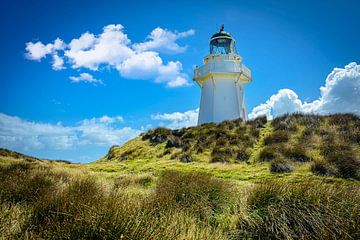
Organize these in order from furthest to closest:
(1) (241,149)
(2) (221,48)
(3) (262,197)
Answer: (2) (221,48), (1) (241,149), (3) (262,197)

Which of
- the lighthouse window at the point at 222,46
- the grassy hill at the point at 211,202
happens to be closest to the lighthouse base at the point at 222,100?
the lighthouse window at the point at 222,46

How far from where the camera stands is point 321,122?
720 inches

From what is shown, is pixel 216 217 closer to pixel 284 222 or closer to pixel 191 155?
pixel 284 222

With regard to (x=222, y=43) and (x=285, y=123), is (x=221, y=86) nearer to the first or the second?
(x=222, y=43)

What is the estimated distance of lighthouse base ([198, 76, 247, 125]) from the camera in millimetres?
25703

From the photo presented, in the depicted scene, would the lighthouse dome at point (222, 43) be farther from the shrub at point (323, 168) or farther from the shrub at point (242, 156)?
the shrub at point (323, 168)

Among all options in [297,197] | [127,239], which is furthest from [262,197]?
[127,239]

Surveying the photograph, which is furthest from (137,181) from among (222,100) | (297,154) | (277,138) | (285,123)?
(222,100)

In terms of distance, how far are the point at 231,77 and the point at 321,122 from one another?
9.59 metres

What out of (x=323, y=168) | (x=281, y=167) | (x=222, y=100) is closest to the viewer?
(x=323, y=168)

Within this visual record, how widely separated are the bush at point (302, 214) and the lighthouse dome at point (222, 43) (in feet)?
76.6

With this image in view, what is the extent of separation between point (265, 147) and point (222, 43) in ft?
47.1

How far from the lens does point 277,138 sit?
54.4ft

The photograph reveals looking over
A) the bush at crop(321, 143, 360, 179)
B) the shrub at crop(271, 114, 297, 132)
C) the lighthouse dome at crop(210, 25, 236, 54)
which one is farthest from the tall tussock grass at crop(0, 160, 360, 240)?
the lighthouse dome at crop(210, 25, 236, 54)
